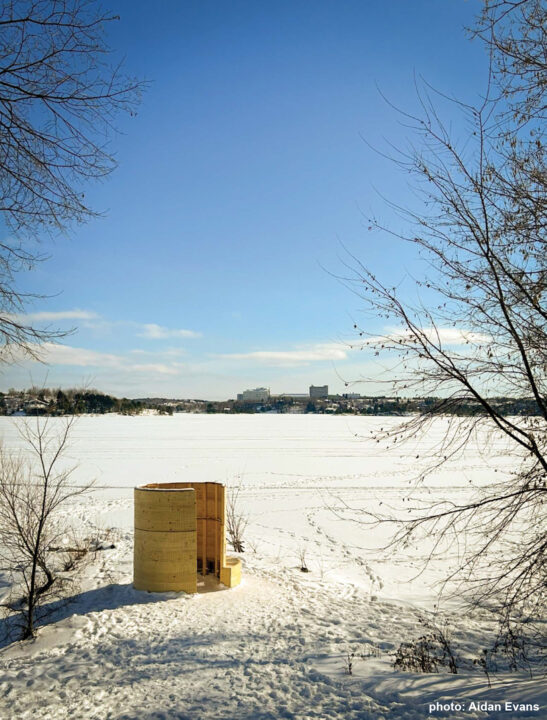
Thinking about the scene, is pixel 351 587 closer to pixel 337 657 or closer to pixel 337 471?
pixel 337 657

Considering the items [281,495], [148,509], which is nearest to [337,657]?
[148,509]

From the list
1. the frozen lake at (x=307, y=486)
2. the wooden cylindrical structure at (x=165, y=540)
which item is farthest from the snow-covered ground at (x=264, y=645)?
the wooden cylindrical structure at (x=165, y=540)

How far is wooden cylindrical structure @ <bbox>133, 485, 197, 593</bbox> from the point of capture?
8195 millimetres

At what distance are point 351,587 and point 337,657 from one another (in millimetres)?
3548

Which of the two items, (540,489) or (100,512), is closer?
(540,489)

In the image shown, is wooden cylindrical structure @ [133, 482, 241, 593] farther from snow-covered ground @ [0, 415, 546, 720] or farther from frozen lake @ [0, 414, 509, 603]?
frozen lake @ [0, 414, 509, 603]

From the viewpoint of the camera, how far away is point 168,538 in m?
8.20

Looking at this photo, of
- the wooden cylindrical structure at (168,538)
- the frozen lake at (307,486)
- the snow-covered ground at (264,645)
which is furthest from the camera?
the frozen lake at (307,486)

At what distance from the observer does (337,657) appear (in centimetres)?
617

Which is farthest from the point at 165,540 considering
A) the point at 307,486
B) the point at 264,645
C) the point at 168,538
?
the point at 307,486

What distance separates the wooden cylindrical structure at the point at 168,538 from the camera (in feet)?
26.9

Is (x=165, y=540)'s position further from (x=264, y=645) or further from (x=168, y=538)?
(x=264, y=645)

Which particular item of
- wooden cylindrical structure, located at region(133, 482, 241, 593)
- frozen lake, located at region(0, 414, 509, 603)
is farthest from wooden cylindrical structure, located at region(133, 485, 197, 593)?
frozen lake, located at region(0, 414, 509, 603)

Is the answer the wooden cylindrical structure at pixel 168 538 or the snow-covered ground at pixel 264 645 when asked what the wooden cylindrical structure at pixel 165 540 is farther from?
the snow-covered ground at pixel 264 645
